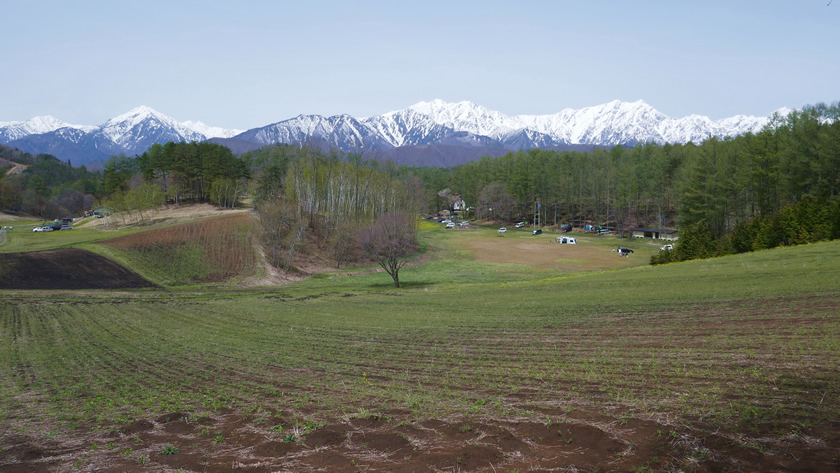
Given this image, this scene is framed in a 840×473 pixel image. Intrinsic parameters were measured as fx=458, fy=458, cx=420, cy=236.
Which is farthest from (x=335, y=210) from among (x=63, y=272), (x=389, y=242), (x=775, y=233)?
(x=775, y=233)

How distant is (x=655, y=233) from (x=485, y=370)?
98.5 meters

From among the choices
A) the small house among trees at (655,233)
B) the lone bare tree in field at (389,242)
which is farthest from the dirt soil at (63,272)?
the small house among trees at (655,233)

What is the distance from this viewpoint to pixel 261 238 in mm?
70875

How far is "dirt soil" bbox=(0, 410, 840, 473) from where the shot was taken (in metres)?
8.33

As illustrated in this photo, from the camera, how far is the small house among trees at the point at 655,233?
97.0 metres

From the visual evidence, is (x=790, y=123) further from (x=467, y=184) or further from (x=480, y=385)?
(x=467, y=184)

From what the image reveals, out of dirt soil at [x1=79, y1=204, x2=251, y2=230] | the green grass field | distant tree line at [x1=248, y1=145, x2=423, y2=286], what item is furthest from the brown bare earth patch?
the green grass field

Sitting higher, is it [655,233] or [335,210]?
[335,210]

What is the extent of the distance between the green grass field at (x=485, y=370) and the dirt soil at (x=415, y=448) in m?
0.07

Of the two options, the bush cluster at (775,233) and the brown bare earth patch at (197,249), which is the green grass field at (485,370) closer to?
the bush cluster at (775,233)

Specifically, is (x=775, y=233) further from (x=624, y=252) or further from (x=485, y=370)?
(x=485, y=370)

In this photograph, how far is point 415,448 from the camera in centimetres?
996

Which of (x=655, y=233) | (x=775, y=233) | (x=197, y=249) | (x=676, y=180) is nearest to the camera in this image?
(x=775, y=233)

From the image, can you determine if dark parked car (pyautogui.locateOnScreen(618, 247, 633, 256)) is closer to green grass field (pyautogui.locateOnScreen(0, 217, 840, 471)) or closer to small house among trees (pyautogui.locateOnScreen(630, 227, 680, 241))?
small house among trees (pyautogui.locateOnScreen(630, 227, 680, 241))
